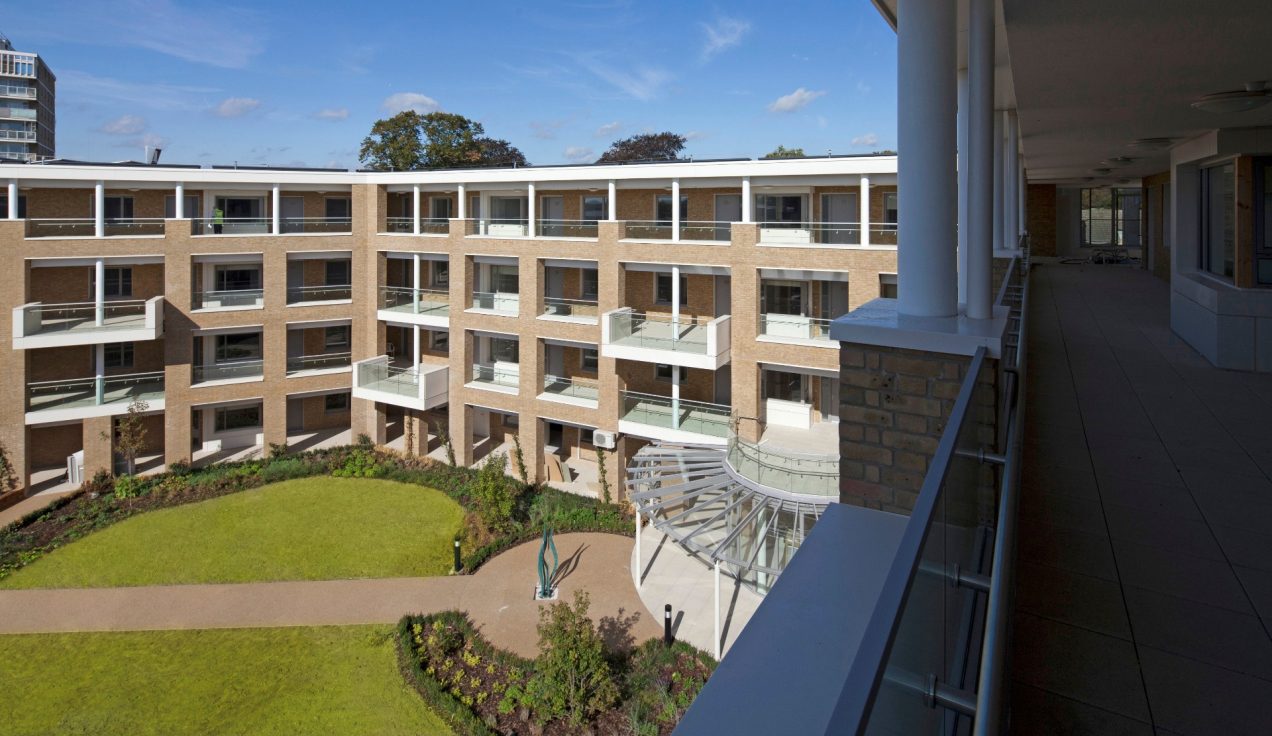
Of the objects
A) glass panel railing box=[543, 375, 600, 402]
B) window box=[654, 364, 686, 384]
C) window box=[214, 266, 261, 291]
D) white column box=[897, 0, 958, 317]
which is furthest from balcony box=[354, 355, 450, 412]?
white column box=[897, 0, 958, 317]

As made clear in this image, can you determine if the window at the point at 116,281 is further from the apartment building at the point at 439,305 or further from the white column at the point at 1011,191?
the white column at the point at 1011,191

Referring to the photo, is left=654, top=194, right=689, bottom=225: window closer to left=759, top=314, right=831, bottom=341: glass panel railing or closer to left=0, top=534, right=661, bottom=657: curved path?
left=759, top=314, right=831, bottom=341: glass panel railing

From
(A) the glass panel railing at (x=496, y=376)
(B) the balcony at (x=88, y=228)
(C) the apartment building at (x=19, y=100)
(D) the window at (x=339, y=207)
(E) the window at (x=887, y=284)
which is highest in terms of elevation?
(C) the apartment building at (x=19, y=100)

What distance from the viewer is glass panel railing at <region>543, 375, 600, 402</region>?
2432 cm

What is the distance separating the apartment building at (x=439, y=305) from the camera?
21.2 m

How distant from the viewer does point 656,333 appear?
2258 cm

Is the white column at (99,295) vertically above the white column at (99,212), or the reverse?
the white column at (99,212)

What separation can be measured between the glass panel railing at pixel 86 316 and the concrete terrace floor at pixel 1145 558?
2642 centimetres

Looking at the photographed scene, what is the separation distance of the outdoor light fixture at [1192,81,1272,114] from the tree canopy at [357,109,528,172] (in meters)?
45.9

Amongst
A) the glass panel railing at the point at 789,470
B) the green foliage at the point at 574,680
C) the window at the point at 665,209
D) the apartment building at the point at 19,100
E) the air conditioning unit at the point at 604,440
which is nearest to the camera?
the green foliage at the point at 574,680

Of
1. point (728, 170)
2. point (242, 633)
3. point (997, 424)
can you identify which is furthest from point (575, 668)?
point (728, 170)

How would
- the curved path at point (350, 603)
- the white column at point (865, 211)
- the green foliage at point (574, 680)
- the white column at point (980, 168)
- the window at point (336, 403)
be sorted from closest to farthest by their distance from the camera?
the white column at point (980, 168) → the green foliage at point (574, 680) → the curved path at point (350, 603) → the white column at point (865, 211) → the window at point (336, 403)

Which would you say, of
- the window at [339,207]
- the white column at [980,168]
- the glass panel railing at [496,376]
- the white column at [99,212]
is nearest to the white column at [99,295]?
the white column at [99,212]

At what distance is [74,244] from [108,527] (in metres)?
9.50
